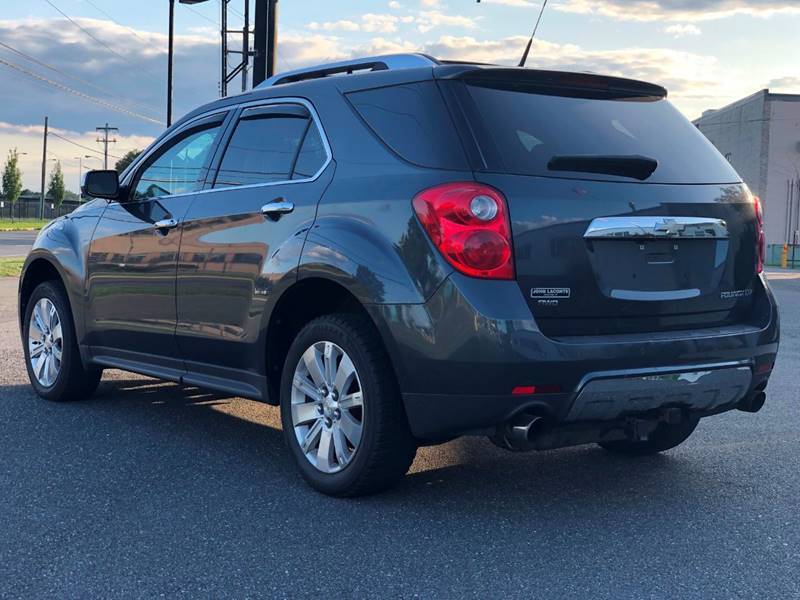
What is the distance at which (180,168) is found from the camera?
5465mm

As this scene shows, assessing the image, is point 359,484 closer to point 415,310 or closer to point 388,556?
point 388,556

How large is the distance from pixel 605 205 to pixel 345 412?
4.62 ft

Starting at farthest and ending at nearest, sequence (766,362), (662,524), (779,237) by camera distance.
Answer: (779,237), (766,362), (662,524)

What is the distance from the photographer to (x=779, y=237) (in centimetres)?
5516

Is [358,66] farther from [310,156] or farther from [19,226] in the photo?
[19,226]

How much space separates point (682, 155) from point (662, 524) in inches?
63.8

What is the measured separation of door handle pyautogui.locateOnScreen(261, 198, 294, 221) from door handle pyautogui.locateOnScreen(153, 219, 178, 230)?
86 cm

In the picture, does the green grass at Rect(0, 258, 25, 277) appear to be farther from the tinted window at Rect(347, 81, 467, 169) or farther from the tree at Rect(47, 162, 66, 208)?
the tree at Rect(47, 162, 66, 208)

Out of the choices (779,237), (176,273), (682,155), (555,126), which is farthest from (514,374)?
(779,237)

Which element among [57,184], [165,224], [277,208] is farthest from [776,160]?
[57,184]

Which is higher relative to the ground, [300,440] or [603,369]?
[603,369]

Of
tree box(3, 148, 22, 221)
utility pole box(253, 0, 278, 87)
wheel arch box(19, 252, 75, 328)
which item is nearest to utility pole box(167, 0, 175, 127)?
utility pole box(253, 0, 278, 87)

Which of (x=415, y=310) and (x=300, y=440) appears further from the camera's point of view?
(x=300, y=440)

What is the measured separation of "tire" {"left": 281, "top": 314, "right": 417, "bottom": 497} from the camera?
3.97 metres
